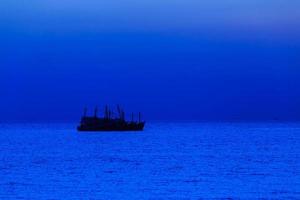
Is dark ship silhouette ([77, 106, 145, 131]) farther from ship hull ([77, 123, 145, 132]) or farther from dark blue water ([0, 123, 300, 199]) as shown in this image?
dark blue water ([0, 123, 300, 199])

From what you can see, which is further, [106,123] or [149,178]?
[106,123]

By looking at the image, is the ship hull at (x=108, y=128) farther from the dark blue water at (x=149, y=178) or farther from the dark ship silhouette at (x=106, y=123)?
the dark blue water at (x=149, y=178)

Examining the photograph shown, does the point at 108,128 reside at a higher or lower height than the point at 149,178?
higher

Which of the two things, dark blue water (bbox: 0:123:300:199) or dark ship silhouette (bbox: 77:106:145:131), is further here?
dark ship silhouette (bbox: 77:106:145:131)

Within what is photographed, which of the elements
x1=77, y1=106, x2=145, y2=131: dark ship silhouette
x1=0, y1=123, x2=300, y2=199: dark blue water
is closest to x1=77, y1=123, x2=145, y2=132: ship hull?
x1=77, y1=106, x2=145, y2=131: dark ship silhouette

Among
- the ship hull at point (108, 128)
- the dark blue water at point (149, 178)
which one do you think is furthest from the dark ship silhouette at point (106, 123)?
the dark blue water at point (149, 178)

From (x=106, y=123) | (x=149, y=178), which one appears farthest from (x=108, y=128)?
(x=149, y=178)

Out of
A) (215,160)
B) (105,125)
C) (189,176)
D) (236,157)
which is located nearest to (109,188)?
(189,176)

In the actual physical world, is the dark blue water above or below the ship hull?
below

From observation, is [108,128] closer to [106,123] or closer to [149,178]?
[106,123]

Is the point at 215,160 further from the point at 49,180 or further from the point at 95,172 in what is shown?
the point at 49,180

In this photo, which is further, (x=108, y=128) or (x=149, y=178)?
(x=108, y=128)

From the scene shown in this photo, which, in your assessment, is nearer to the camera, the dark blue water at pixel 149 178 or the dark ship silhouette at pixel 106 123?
the dark blue water at pixel 149 178

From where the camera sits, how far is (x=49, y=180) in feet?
143
